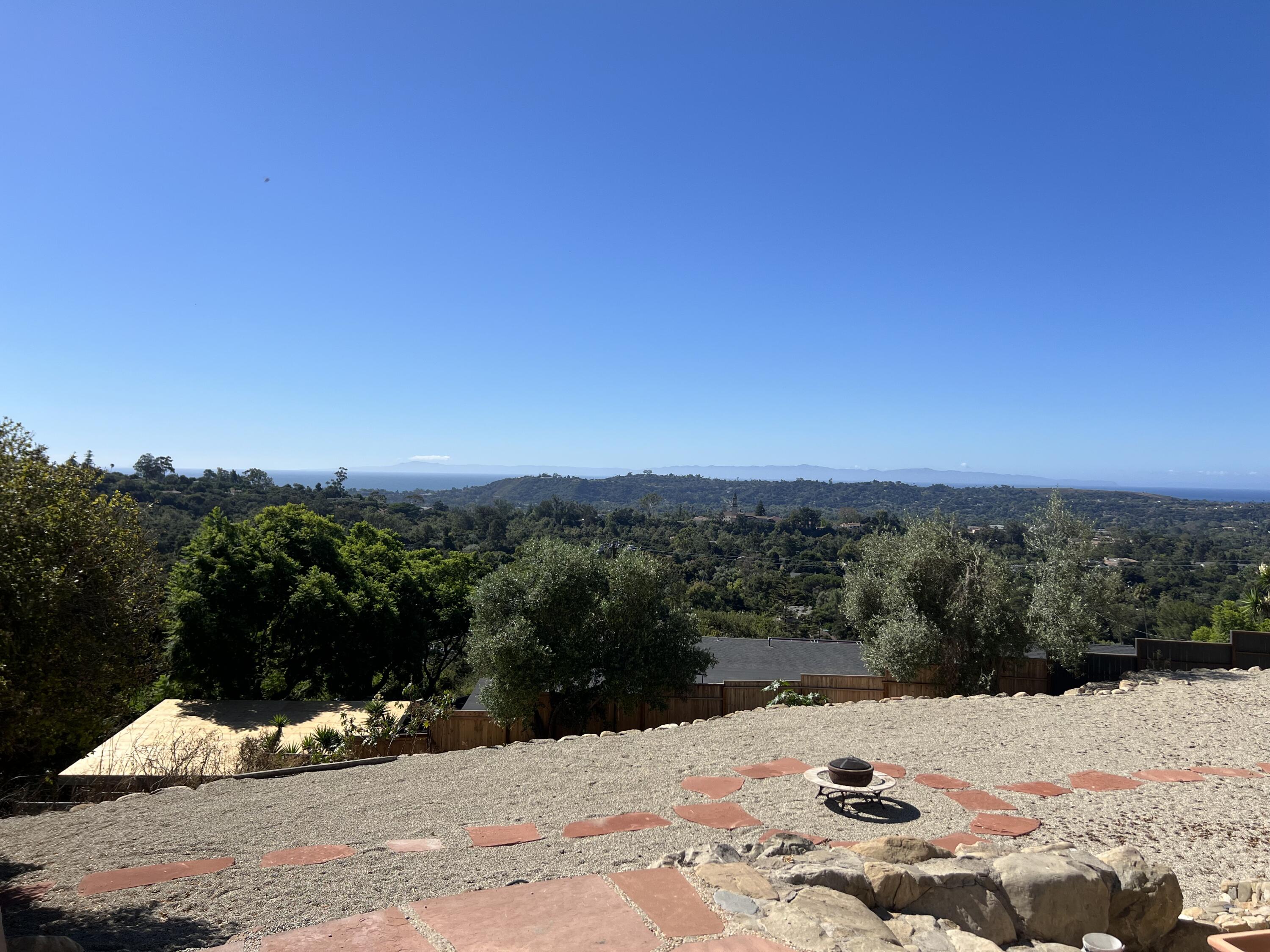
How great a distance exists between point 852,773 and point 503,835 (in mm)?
3041

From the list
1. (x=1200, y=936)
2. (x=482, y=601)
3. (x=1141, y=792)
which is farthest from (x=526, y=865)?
(x=482, y=601)

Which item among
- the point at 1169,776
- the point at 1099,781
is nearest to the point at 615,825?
the point at 1099,781

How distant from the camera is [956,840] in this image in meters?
5.79

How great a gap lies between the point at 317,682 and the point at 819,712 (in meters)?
15.4

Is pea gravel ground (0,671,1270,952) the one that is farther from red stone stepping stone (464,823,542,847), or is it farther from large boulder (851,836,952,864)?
large boulder (851,836,952,864)

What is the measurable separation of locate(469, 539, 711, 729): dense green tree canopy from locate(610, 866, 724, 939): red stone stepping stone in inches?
311

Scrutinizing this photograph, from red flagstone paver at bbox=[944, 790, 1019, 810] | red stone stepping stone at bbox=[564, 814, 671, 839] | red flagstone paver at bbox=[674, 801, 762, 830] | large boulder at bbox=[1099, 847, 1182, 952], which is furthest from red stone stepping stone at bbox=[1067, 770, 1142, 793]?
red stone stepping stone at bbox=[564, 814, 671, 839]

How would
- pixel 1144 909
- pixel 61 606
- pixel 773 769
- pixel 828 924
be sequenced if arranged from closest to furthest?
pixel 828 924 → pixel 1144 909 → pixel 773 769 → pixel 61 606

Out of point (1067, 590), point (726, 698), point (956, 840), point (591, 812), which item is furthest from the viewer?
point (1067, 590)

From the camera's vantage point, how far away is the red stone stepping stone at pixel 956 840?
18.4 feet

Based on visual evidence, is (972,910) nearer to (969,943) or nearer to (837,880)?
(969,943)

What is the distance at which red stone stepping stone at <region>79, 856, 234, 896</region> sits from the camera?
15.3 ft

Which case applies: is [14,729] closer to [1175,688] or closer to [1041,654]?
[1175,688]

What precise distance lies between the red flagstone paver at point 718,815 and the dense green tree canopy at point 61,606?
7073 millimetres
